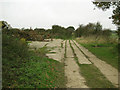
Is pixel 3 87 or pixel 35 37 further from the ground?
pixel 35 37

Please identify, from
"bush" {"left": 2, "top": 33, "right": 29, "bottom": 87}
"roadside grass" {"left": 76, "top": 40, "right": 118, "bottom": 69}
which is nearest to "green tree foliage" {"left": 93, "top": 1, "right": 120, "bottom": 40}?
"roadside grass" {"left": 76, "top": 40, "right": 118, "bottom": 69}

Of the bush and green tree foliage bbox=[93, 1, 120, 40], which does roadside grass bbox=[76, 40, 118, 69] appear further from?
the bush

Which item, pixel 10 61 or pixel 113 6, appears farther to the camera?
pixel 113 6

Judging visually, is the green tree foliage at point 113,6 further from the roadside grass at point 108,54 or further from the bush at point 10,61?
the bush at point 10,61

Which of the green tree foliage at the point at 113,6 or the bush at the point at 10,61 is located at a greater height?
the green tree foliage at the point at 113,6

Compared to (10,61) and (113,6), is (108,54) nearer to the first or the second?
(113,6)

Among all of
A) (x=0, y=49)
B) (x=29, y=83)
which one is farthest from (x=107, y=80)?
(x=0, y=49)

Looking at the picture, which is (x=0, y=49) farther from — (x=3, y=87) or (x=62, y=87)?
(x=62, y=87)

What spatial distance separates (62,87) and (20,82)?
110 cm

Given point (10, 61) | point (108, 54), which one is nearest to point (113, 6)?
point (108, 54)

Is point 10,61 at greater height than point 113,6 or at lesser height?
lesser

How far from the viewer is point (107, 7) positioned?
7289 millimetres

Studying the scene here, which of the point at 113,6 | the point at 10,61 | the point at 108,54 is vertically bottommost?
the point at 108,54

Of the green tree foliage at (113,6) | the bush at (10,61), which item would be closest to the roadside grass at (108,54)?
the green tree foliage at (113,6)
